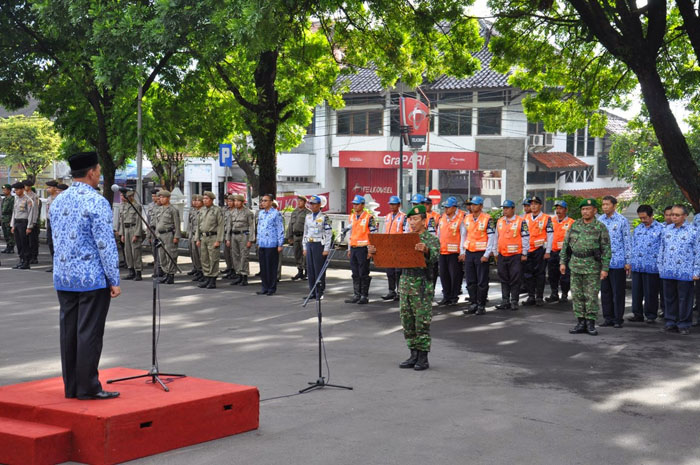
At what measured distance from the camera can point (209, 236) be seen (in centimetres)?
1800

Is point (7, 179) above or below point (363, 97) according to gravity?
below

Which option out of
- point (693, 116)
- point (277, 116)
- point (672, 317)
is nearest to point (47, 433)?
point (672, 317)

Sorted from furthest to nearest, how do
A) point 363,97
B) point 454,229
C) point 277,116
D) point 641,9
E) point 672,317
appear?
point 363,97
point 277,116
point 454,229
point 641,9
point 672,317

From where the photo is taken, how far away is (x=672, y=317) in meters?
12.8

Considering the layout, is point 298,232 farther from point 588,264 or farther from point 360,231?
point 588,264

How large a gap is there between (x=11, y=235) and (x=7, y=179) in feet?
97.5

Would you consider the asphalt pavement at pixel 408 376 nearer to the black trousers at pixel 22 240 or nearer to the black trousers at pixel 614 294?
the black trousers at pixel 614 294

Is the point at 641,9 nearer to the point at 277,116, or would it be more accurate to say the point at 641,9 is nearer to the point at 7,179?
the point at 277,116

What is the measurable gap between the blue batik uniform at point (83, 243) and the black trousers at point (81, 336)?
11 cm

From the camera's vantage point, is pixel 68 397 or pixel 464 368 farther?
pixel 464 368

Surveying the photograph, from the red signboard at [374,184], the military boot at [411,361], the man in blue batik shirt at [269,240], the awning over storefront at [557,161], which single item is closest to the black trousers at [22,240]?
the man in blue batik shirt at [269,240]

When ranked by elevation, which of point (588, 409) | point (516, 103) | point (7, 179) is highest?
point (516, 103)

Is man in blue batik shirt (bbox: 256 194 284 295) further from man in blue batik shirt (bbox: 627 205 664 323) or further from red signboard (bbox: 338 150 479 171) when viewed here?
red signboard (bbox: 338 150 479 171)

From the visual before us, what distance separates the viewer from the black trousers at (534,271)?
50.8 feet
